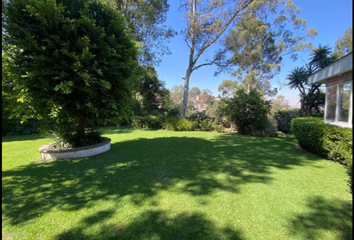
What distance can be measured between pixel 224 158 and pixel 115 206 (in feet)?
10.7

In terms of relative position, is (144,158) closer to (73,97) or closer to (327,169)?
(73,97)

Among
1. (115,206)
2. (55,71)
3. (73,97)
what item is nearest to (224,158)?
(115,206)

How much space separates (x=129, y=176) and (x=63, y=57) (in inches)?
138

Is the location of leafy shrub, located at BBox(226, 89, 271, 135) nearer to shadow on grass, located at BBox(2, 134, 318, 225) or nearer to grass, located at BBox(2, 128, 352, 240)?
shadow on grass, located at BBox(2, 134, 318, 225)

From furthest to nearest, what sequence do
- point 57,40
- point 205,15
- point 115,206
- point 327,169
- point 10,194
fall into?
point 205,15, point 57,40, point 327,169, point 10,194, point 115,206

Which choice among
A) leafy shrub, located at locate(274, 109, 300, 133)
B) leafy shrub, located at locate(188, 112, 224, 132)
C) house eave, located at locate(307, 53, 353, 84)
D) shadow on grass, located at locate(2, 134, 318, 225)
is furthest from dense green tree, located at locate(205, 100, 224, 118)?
shadow on grass, located at locate(2, 134, 318, 225)

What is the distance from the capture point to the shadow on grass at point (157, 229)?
81.4 inches

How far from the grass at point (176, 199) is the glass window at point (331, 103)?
8.08 feet

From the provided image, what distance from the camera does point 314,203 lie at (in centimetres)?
272

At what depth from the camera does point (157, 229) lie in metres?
2.19

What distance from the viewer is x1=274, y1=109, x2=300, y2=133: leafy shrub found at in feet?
38.4

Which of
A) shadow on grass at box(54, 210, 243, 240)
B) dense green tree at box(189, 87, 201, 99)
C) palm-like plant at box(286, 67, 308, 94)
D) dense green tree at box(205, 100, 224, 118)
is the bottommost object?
shadow on grass at box(54, 210, 243, 240)

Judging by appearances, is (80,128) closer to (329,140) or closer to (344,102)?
(329,140)

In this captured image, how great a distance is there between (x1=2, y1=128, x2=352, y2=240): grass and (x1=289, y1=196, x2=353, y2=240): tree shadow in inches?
0.5
